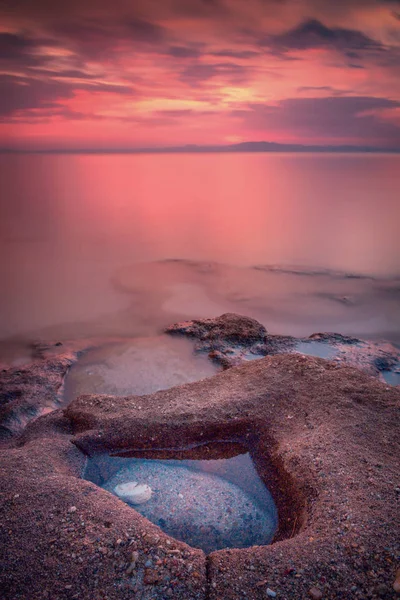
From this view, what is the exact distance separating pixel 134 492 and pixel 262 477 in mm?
1205

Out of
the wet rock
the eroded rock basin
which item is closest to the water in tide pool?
the wet rock

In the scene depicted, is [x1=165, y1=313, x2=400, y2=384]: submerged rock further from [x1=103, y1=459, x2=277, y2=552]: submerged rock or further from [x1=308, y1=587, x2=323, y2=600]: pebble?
[x1=308, y1=587, x2=323, y2=600]: pebble

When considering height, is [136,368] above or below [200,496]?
below

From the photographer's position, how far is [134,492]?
3801 mm

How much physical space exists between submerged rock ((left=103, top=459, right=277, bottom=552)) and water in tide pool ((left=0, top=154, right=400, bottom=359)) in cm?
410

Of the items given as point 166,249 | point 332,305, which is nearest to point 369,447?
point 332,305

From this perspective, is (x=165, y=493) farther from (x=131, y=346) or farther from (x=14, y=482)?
(x=131, y=346)

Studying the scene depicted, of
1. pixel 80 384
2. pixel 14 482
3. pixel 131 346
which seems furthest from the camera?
pixel 131 346

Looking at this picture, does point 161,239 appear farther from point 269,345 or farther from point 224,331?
point 269,345

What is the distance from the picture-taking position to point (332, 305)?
9.63 m

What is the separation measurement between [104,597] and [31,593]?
0.48m

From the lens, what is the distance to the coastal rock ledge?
9.02ft

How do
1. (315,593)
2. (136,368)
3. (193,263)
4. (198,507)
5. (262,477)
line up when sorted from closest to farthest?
(315,593) < (198,507) < (262,477) < (136,368) < (193,263)

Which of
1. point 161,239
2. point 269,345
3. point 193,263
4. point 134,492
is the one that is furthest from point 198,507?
point 161,239
